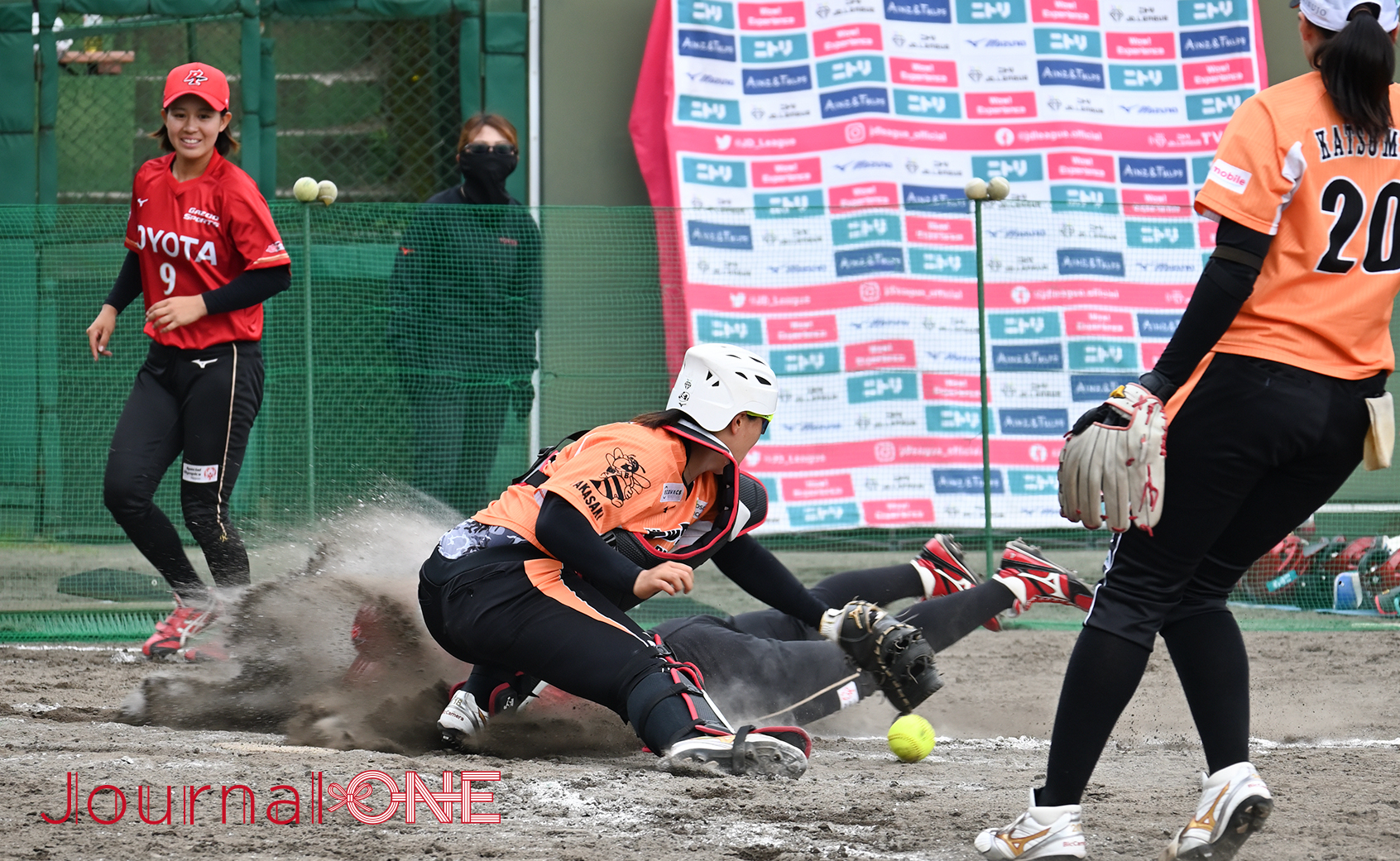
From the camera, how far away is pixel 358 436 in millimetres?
7926

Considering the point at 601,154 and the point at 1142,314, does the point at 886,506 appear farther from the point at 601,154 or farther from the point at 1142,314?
the point at 601,154

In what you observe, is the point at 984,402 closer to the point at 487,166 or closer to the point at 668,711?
the point at 487,166

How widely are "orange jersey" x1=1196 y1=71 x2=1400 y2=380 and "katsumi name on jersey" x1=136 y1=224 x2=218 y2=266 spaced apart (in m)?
4.38

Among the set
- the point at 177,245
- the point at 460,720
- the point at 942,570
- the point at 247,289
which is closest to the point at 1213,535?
the point at 460,720

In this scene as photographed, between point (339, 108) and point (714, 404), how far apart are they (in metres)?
6.33

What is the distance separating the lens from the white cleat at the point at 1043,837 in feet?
9.96

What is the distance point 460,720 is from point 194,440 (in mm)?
2195

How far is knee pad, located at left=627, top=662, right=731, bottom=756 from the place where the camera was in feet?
12.8

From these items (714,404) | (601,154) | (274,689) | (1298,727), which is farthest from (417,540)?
(601,154)

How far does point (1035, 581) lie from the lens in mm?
5270

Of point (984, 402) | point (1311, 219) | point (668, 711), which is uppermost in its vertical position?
point (1311, 219)

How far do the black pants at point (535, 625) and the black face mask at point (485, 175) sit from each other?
3.81m

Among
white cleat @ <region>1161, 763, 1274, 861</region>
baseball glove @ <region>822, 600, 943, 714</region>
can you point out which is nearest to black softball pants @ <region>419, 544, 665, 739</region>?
baseball glove @ <region>822, 600, 943, 714</region>

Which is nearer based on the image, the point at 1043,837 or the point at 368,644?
the point at 1043,837
